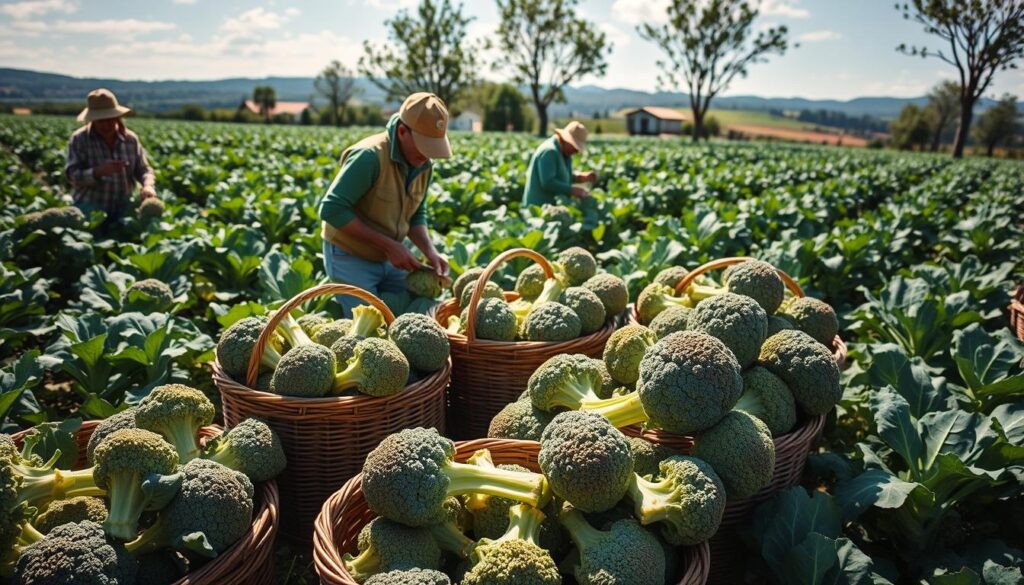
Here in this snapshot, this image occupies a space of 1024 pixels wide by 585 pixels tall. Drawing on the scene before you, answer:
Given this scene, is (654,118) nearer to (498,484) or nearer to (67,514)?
(498,484)

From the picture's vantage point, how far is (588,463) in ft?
6.15

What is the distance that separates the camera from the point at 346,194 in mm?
3877

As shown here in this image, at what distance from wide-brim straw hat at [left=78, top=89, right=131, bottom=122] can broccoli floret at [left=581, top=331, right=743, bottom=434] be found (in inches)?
274

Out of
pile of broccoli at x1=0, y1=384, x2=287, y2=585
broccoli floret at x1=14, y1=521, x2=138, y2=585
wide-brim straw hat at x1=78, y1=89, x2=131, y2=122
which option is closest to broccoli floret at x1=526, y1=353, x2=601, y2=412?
pile of broccoli at x1=0, y1=384, x2=287, y2=585

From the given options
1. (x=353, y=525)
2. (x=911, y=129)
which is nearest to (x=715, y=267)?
(x=353, y=525)

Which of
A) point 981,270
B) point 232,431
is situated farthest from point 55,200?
point 981,270

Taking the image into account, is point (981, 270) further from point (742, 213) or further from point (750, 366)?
point (750, 366)

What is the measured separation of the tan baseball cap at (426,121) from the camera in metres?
3.64

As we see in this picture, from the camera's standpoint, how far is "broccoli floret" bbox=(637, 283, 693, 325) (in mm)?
3453

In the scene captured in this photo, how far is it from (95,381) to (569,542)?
3.33m

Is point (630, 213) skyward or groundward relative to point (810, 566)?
skyward

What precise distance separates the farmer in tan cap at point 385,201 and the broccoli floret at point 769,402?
2298 millimetres

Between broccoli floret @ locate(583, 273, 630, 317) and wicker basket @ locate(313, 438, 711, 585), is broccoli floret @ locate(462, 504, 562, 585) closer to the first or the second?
wicker basket @ locate(313, 438, 711, 585)

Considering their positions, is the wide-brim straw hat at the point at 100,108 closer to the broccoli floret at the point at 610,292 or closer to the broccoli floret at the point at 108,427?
the broccoli floret at the point at 108,427
